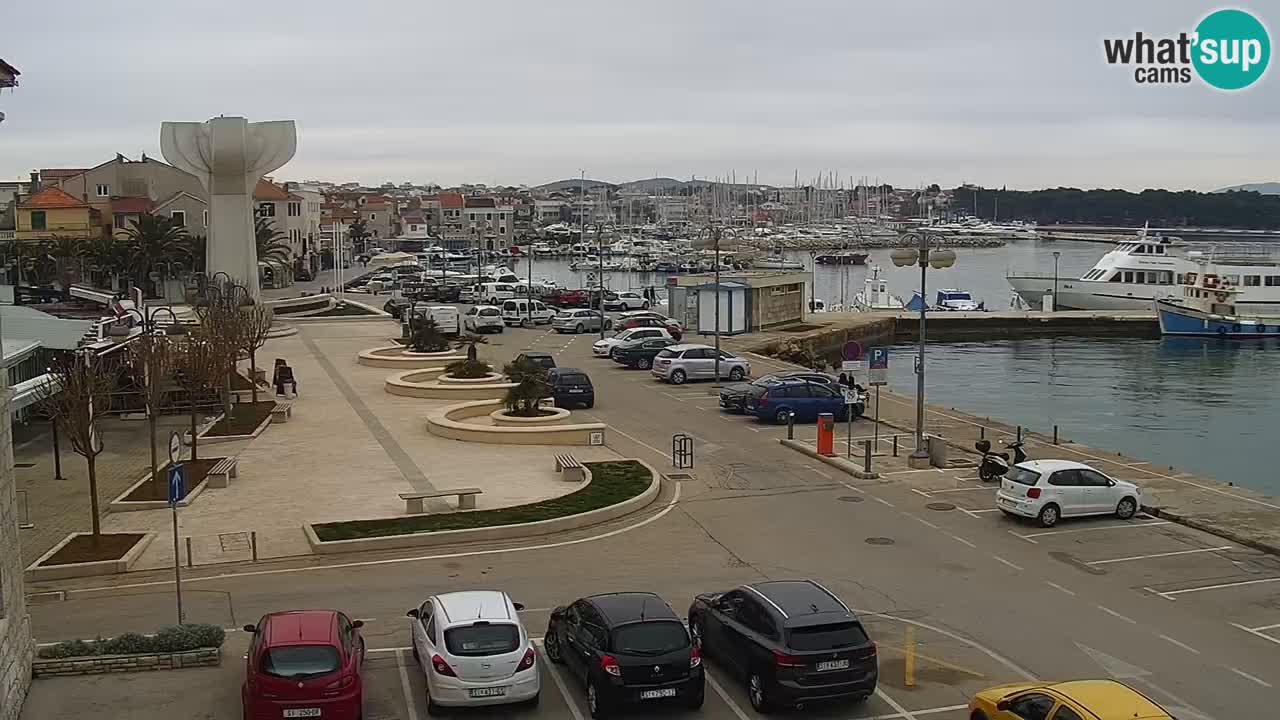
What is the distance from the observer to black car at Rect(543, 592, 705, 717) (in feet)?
41.6

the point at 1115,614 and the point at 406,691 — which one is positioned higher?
the point at 406,691

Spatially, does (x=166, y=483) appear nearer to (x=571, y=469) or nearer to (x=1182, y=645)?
(x=571, y=469)

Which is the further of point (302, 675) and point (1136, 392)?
point (1136, 392)

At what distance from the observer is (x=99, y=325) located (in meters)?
36.7

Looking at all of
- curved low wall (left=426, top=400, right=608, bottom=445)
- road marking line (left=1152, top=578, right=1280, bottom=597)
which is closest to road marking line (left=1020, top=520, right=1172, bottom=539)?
road marking line (left=1152, top=578, right=1280, bottom=597)

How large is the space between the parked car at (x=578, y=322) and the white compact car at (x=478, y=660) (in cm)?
4744

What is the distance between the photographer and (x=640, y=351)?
1815 inches

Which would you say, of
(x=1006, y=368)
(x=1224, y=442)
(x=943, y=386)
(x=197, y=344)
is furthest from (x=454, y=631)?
(x=1006, y=368)

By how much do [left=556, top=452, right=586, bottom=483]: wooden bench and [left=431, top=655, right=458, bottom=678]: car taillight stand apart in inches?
507

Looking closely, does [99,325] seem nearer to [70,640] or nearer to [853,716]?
[70,640]

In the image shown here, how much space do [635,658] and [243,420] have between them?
900 inches

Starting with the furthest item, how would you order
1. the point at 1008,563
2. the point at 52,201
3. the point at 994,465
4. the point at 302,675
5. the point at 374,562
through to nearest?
the point at 52,201, the point at 994,465, the point at 1008,563, the point at 374,562, the point at 302,675

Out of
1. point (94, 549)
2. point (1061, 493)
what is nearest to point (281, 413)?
point (94, 549)

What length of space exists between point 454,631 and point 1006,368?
59.0 meters
